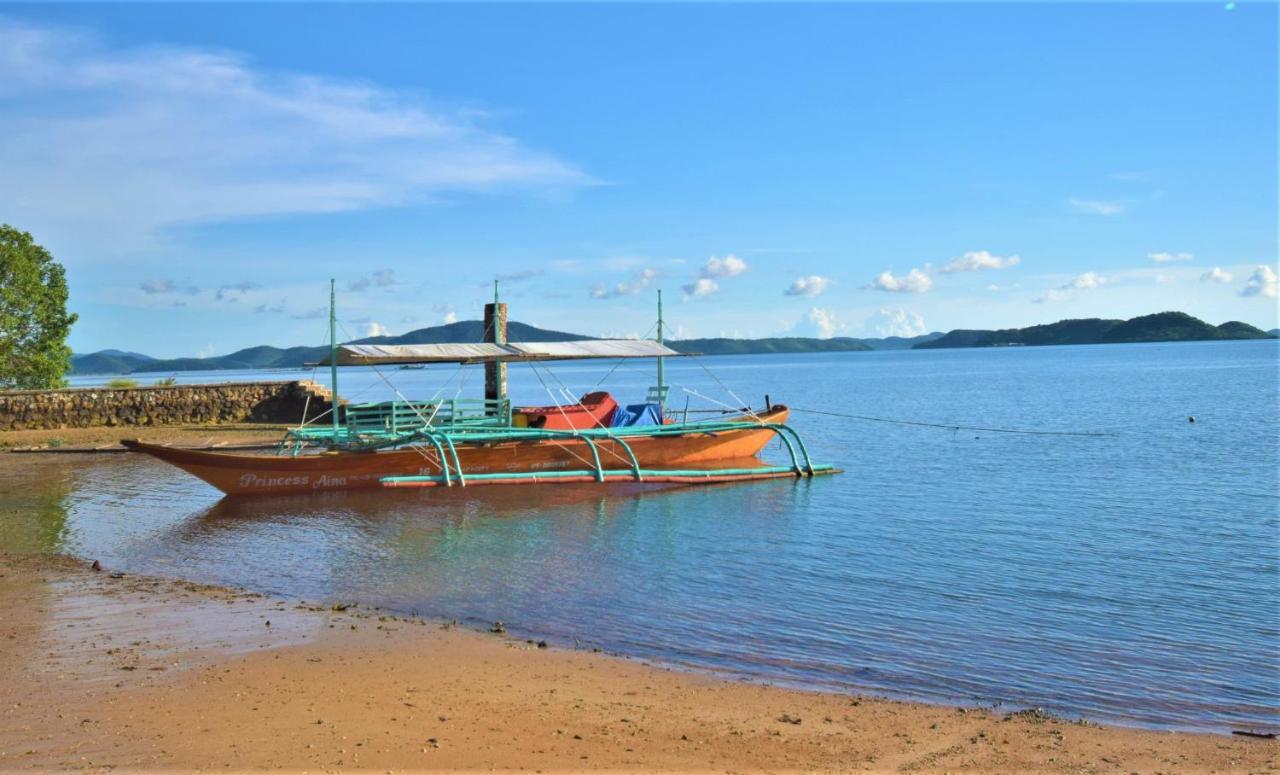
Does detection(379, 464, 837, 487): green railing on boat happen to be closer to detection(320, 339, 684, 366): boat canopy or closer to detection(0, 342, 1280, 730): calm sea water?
detection(0, 342, 1280, 730): calm sea water

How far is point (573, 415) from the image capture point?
23188mm

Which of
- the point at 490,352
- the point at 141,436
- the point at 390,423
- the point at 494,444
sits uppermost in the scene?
the point at 490,352

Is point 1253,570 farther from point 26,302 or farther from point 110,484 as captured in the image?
point 26,302

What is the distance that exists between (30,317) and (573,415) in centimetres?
2049

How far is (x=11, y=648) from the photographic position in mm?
8078

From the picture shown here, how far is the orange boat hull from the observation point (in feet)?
59.0

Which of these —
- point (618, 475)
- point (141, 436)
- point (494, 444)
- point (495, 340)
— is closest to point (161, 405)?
point (141, 436)

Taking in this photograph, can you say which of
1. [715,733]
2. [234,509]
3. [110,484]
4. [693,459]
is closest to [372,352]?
[234,509]

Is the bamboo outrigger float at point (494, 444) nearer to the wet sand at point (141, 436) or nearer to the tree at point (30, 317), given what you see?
the wet sand at point (141, 436)

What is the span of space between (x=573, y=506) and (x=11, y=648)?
1115 cm

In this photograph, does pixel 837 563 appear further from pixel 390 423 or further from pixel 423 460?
pixel 390 423

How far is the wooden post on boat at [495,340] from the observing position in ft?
80.8

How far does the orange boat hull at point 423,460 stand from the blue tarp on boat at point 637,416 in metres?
1.26

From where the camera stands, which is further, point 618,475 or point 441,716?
point 618,475
